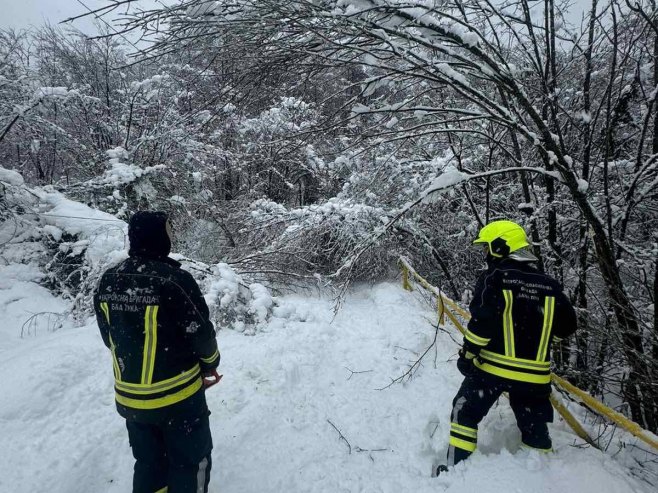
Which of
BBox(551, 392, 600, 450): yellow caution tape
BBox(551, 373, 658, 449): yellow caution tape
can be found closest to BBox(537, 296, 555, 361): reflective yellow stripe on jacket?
BBox(551, 373, 658, 449): yellow caution tape

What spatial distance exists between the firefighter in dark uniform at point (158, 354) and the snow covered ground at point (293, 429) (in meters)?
0.53

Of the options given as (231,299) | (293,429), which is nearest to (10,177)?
(231,299)

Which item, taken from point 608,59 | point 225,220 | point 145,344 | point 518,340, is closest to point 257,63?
point 145,344

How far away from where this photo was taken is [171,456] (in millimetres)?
2195

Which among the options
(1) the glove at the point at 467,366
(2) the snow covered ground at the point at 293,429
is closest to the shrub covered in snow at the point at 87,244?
(2) the snow covered ground at the point at 293,429

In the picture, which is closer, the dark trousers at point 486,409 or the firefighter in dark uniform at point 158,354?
the firefighter in dark uniform at point 158,354

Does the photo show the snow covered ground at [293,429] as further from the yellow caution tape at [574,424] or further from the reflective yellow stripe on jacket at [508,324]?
the reflective yellow stripe on jacket at [508,324]

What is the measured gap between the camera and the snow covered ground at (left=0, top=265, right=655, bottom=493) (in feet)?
8.13

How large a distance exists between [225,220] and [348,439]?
7.50 metres

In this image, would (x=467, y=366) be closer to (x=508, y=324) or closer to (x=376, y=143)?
(x=508, y=324)

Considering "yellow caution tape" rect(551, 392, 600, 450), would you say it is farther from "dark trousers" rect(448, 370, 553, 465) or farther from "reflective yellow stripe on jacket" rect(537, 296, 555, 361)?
"reflective yellow stripe on jacket" rect(537, 296, 555, 361)

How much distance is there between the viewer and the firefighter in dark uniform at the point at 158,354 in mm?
2105

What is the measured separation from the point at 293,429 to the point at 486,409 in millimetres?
1650

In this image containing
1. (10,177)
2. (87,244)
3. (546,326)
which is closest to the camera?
(546,326)
